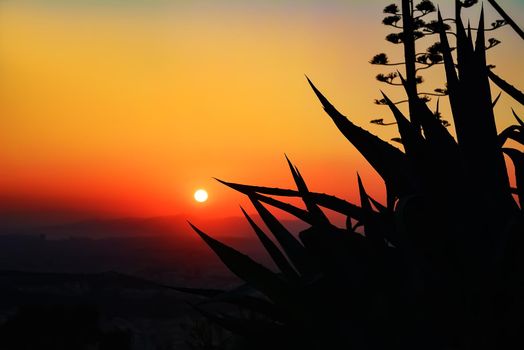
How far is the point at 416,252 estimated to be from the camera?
1.32 m

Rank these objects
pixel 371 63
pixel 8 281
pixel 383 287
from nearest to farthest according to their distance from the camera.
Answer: pixel 383 287 < pixel 371 63 < pixel 8 281

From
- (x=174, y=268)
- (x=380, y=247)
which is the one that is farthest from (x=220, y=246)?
(x=174, y=268)

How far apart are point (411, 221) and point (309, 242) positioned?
0.84 ft

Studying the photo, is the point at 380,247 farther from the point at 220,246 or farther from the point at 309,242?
the point at 220,246

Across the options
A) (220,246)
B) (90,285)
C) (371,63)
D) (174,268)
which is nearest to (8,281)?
(90,285)

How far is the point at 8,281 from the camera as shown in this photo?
83.6 metres

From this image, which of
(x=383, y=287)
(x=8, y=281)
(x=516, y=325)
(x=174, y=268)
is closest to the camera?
(x=516, y=325)

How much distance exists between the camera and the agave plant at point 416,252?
4.33ft

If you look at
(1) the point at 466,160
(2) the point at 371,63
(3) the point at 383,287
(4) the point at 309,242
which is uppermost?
(2) the point at 371,63

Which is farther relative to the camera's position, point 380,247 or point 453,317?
point 380,247

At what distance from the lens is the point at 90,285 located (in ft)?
288

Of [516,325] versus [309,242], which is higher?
[309,242]

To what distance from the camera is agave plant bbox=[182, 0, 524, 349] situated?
132 centimetres

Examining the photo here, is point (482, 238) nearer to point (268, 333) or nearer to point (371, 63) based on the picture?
point (268, 333)
